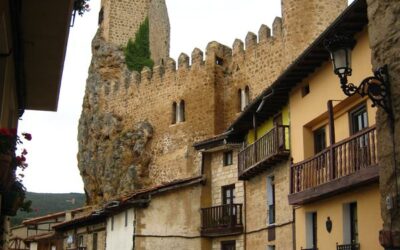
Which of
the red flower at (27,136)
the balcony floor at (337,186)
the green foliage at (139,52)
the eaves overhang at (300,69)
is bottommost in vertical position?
the red flower at (27,136)

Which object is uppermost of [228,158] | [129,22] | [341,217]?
[129,22]

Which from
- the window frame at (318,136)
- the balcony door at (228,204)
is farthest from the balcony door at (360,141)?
the balcony door at (228,204)

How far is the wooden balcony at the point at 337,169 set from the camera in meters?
12.1

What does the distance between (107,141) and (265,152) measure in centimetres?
2625

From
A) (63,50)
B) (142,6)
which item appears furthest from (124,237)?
(142,6)

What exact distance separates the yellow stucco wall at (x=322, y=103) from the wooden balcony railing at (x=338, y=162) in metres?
0.72

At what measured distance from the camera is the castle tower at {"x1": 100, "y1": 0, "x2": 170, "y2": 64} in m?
48.0

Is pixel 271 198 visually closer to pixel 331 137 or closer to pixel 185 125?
pixel 331 137

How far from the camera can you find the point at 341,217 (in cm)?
1463

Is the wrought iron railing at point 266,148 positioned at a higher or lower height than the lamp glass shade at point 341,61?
higher

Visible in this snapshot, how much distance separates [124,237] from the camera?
1065 inches

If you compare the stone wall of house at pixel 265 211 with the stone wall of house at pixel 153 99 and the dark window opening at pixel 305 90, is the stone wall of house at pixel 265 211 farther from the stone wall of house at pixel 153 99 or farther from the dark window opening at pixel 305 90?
the stone wall of house at pixel 153 99

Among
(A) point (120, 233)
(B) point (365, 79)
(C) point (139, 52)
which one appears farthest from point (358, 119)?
(C) point (139, 52)

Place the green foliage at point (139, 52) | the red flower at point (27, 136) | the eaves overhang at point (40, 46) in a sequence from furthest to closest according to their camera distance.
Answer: the green foliage at point (139, 52) → the red flower at point (27, 136) → the eaves overhang at point (40, 46)
